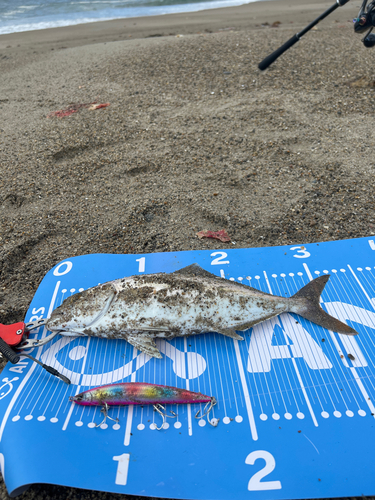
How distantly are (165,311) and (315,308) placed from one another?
1.36 metres

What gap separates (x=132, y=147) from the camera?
5.30 m

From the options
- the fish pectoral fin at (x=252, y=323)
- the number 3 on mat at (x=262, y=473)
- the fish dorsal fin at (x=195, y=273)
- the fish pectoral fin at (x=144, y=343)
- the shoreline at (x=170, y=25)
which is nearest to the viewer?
the number 3 on mat at (x=262, y=473)

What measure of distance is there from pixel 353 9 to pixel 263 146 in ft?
35.9

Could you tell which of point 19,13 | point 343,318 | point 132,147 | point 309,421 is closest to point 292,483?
point 309,421

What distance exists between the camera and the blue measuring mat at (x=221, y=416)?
6.66ft

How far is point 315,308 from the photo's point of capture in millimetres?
2834

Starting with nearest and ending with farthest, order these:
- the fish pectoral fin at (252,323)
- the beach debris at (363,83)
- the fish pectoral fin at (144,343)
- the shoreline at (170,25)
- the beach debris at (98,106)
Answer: the fish pectoral fin at (144,343) < the fish pectoral fin at (252,323) < the beach debris at (363,83) < the beach debris at (98,106) < the shoreline at (170,25)

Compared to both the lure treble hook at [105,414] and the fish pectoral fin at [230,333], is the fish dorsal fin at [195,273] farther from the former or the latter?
the lure treble hook at [105,414]

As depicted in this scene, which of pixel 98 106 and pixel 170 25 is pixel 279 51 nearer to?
pixel 98 106

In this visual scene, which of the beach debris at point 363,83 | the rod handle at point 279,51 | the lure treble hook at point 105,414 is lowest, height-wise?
the lure treble hook at point 105,414

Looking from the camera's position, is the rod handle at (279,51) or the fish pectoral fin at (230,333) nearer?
the fish pectoral fin at (230,333)

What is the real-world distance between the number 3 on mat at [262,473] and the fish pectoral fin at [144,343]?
97 cm

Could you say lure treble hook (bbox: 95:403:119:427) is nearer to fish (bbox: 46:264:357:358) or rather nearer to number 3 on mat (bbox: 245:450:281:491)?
fish (bbox: 46:264:357:358)

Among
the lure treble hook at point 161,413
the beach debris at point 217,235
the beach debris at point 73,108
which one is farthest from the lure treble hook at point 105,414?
the beach debris at point 73,108
